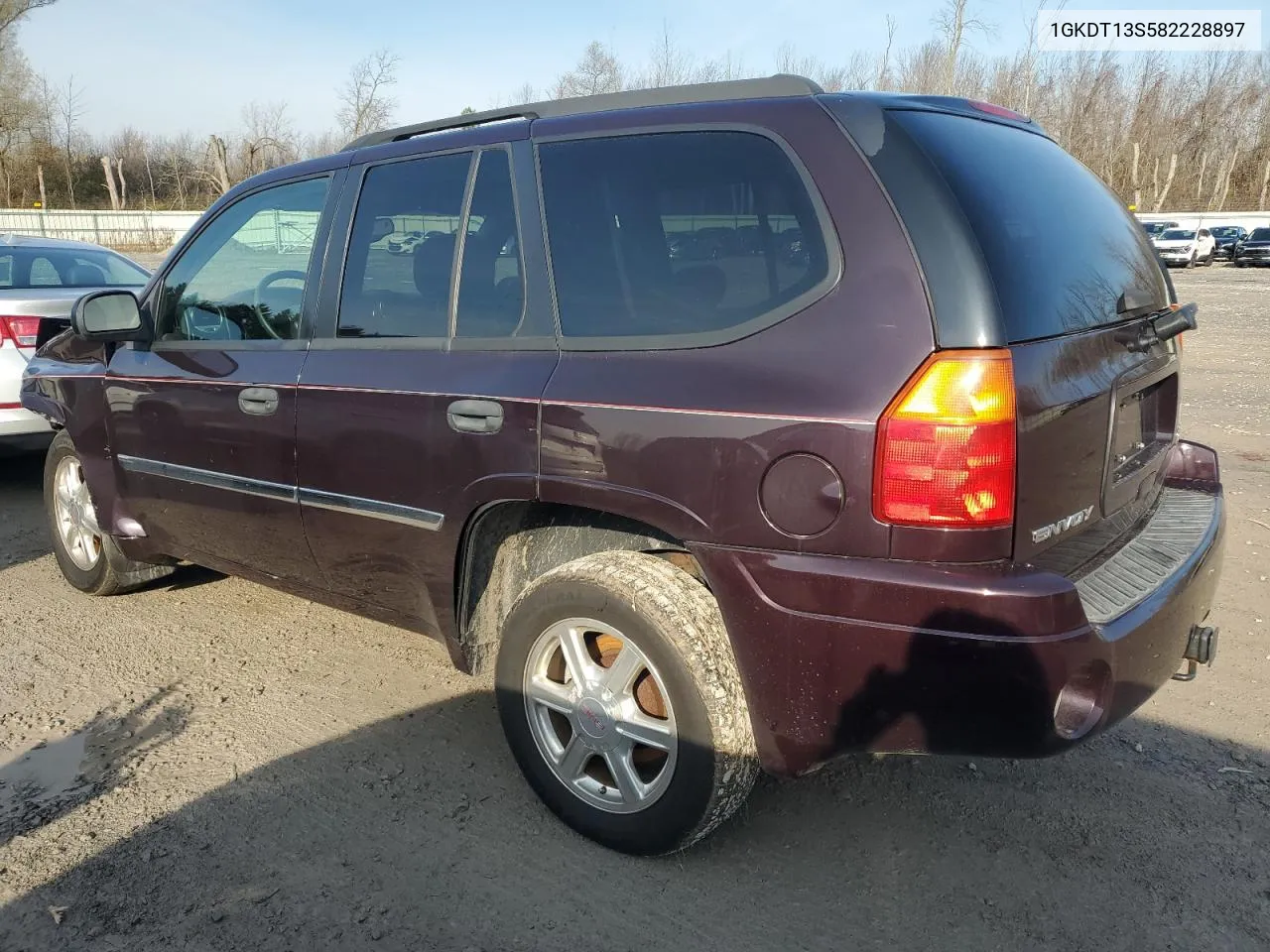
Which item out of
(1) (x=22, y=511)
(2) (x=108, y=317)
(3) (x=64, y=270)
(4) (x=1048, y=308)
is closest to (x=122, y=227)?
(3) (x=64, y=270)

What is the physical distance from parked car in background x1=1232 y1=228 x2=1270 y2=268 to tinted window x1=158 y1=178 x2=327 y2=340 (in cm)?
3763

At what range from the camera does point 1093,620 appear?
217 centimetres

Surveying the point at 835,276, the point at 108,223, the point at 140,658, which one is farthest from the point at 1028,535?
the point at 108,223

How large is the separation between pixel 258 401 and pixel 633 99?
5.43 ft

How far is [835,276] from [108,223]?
37940 millimetres

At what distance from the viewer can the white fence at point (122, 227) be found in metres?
33.1

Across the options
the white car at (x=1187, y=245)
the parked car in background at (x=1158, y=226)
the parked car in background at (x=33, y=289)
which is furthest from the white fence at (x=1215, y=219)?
the parked car in background at (x=33, y=289)

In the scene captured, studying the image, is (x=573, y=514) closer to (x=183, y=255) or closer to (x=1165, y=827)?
(x=1165, y=827)

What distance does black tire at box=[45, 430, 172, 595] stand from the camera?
14.8 feet

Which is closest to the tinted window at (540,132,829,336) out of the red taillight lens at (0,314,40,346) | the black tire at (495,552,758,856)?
the black tire at (495,552,758,856)

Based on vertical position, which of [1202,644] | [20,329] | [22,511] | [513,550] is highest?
[20,329]

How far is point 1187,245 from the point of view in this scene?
1332 inches

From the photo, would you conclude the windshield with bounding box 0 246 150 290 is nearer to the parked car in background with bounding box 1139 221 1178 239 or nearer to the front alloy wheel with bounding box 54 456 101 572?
the front alloy wheel with bounding box 54 456 101 572

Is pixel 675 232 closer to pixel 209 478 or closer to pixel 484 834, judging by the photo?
pixel 484 834
